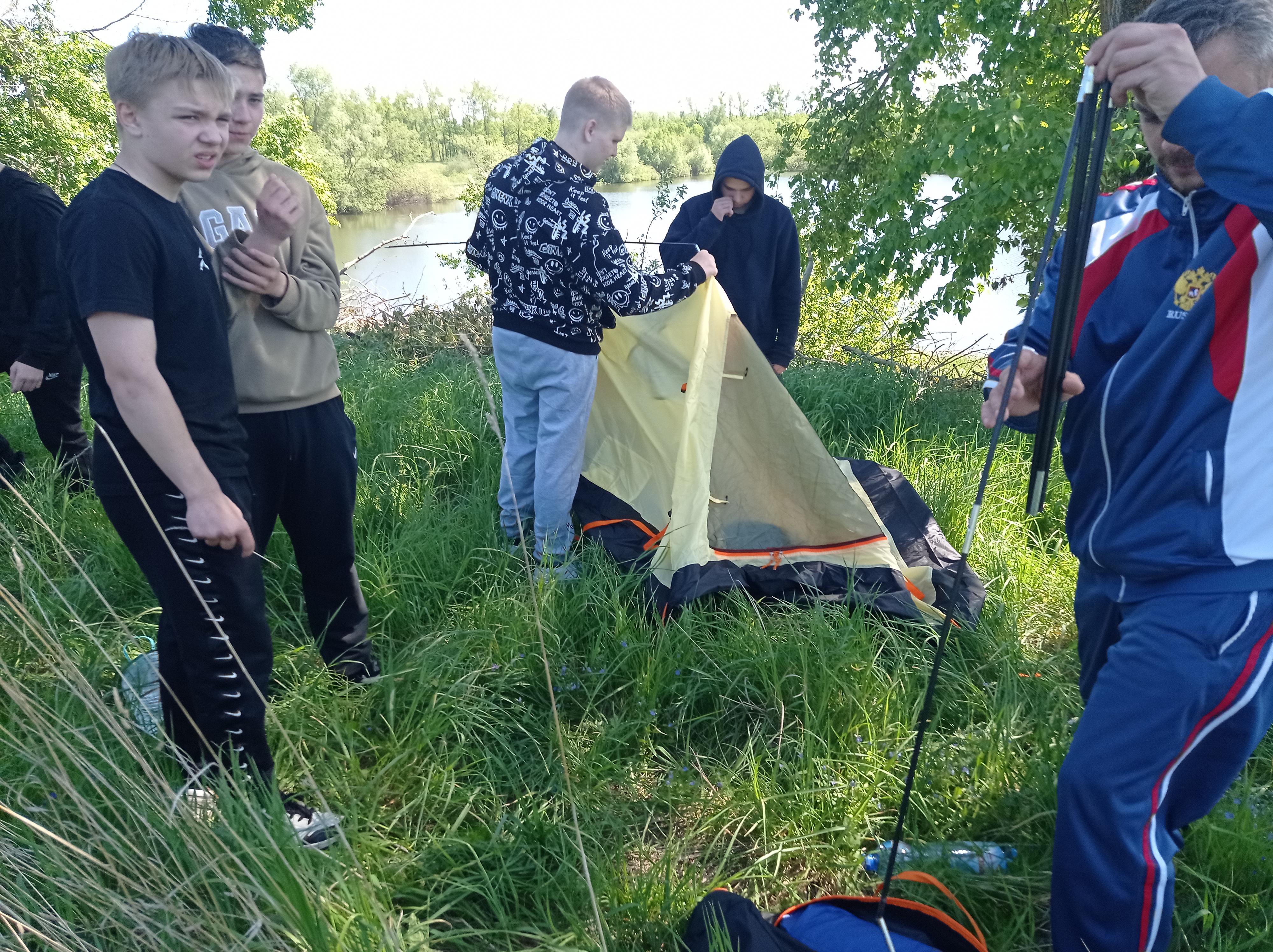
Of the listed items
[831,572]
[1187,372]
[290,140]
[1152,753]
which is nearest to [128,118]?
[1187,372]

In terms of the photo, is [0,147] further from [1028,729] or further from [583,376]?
[1028,729]

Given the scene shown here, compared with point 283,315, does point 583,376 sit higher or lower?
lower

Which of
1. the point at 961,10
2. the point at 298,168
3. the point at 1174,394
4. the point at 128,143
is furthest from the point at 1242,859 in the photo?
the point at 298,168

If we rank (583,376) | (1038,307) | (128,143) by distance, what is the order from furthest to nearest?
(583,376) < (1038,307) < (128,143)

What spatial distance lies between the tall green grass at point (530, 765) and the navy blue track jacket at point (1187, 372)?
2.61 feet

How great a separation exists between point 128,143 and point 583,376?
178 cm

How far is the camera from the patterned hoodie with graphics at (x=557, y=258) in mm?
2955

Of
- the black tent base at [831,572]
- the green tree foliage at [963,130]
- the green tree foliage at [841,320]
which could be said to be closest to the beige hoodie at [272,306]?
the black tent base at [831,572]

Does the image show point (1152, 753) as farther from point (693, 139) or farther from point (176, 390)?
point (693, 139)

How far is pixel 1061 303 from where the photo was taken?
1.46m

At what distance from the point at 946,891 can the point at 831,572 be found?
134cm

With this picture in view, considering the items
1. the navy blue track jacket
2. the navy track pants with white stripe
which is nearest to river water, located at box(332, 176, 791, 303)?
the navy blue track jacket

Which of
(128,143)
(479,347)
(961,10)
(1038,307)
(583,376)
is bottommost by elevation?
(479,347)

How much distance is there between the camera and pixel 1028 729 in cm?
227
